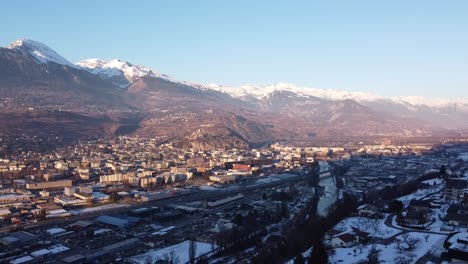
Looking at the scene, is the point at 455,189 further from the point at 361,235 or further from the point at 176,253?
the point at 176,253

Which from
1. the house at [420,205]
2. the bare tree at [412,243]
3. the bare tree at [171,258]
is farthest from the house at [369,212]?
the bare tree at [171,258]

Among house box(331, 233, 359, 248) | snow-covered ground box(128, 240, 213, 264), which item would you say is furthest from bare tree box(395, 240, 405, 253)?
Result: snow-covered ground box(128, 240, 213, 264)

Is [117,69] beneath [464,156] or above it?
above

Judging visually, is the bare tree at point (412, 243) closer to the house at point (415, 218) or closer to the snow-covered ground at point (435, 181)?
the house at point (415, 218)

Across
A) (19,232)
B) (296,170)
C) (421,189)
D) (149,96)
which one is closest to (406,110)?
(149,96)

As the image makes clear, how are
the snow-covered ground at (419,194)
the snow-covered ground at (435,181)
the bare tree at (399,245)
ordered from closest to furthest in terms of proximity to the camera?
the bare tree at (399,245) → the snow-covered ground at (419,194) → the snow-covered ground at (435,181)

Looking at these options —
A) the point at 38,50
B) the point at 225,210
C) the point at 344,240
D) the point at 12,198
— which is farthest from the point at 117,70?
the point at 344,240

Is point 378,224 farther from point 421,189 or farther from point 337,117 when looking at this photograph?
point 337,117
